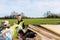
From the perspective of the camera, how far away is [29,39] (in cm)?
265

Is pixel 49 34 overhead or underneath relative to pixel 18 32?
overhead

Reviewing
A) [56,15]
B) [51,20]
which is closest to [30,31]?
[56,15]

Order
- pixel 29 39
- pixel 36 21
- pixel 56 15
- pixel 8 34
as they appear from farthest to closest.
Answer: pixel 36 21
pixel 56 15
pixel 8 34
pixel 29 39

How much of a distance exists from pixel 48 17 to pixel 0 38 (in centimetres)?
147

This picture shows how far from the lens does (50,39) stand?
2.02m

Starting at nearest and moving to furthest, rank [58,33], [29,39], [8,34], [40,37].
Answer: [58,33] < [40,37] < [29,39] < [8,34]

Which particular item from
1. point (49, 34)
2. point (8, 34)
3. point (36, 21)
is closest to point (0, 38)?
point (8, 34)

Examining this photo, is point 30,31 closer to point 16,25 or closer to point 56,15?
point 16,25

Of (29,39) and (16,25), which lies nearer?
(29,39)

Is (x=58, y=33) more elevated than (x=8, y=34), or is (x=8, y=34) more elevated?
(x=58, y=33)

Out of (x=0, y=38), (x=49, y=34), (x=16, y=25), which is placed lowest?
(x=0, y=38)

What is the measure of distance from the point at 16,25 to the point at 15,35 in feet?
0.65

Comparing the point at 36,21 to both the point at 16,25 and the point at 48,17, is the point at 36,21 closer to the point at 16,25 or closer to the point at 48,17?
the point at 48,17

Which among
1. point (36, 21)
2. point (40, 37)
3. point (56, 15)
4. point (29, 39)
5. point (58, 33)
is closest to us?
point (58, 33)
